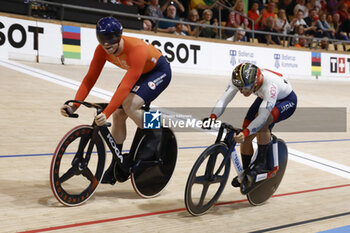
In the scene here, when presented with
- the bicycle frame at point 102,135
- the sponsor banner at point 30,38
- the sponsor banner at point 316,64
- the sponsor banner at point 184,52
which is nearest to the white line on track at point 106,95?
the sponsor banner at point 30,38

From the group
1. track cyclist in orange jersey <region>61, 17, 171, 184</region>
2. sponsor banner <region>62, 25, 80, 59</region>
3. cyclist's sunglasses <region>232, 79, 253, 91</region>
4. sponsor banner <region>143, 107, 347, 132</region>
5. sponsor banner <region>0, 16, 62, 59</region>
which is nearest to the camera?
track cyclist in orange jersey <region>61, 17, 171, 184</region>

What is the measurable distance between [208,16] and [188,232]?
9032 millimetres

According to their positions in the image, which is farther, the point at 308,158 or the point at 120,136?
the point at 308,158

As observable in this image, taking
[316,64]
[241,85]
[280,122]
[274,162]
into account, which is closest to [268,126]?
[274,162]

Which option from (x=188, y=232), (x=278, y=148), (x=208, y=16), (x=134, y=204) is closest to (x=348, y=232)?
(x=278, y=148)

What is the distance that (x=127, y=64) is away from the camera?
2.89 meters

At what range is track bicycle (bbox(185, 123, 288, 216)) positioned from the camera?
269 cm

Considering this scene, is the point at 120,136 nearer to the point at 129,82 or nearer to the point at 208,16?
the point at 129,82

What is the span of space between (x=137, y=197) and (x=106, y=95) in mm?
3461

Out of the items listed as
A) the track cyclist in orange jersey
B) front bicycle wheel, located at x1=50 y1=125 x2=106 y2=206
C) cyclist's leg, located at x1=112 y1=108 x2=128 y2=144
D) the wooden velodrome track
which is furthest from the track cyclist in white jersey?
front bicycle wheel, located at x1=50 y1=125 x2=106 y2=206

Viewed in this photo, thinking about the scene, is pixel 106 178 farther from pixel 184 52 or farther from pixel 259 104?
pixel 184 52

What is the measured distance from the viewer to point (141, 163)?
3.04 metres

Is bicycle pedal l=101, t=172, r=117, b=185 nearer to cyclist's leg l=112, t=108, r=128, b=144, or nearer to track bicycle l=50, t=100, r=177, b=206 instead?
track bicycle l=50, t=100, r=177, b=206

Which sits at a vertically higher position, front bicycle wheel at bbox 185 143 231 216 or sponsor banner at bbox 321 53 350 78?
front bicycle wheel at bbox 185 143 231 216
